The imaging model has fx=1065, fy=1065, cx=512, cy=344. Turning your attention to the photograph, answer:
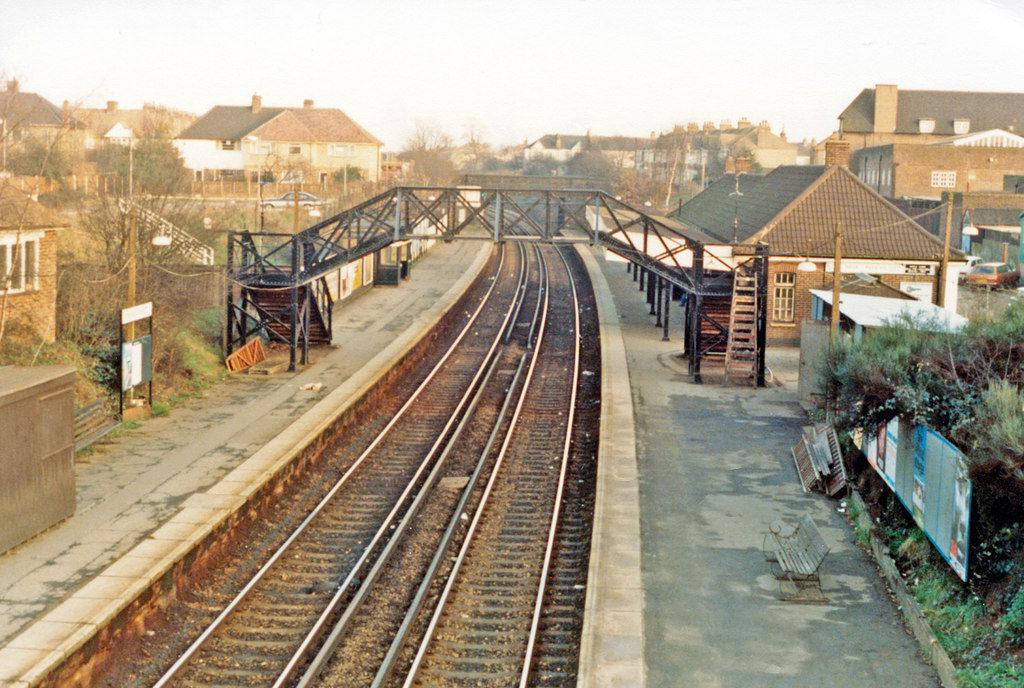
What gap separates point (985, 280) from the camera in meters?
46.2

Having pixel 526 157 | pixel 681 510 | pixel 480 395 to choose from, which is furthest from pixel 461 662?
pixel 526 157

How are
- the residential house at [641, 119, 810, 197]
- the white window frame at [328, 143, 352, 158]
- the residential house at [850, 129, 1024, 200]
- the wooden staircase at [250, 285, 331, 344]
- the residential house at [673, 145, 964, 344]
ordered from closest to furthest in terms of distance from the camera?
the wooden staircase at [250, 285, 331, 344] → the residential house at [673, 145, 964, 344] → the residential house at [850, 129, 1024, 200] → the white window frame at [328, 143, 352, 158] → the residential house at [641, 119, 810, 197]

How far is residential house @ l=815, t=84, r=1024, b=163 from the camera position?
84500 millimetres

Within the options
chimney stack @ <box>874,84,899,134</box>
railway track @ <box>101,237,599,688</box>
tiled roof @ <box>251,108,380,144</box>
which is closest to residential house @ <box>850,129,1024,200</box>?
chimney stack @ <box>874,84,899,134</box>

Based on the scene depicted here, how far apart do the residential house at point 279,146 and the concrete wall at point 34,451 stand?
63.4 metres

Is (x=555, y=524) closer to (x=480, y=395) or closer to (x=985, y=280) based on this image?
(x=480, y=395)

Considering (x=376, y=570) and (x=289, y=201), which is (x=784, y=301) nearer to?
(x=376, y=570)

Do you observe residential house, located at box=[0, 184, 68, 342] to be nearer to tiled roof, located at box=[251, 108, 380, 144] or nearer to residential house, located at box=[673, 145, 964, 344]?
residential house, located at box=[673, 145, 964, 344]

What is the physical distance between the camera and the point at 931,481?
1316cm

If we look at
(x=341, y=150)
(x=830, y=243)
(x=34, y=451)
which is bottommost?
(x=34, y=451)

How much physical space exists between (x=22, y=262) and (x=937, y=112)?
79.0 m

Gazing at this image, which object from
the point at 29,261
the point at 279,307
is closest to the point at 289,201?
the point at 279,307

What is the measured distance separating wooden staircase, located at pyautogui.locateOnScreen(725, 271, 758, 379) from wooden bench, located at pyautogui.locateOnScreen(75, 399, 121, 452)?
14465 millimetres

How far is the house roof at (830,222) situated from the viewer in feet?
110
